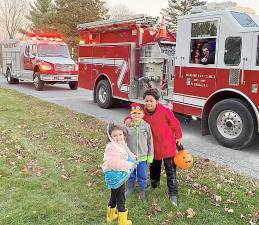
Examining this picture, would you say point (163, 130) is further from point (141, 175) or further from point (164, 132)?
point (141, 175)

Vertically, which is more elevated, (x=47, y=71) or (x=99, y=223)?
(x=47, y=71)

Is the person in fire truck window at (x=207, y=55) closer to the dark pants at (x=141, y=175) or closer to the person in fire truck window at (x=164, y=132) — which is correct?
the person in fire truck window at (x=164, y=132)

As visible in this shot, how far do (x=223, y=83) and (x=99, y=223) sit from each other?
443cm

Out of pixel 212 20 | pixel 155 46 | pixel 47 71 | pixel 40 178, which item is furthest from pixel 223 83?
pixel 47 71

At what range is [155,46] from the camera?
10328mm

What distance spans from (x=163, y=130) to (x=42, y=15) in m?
47.6

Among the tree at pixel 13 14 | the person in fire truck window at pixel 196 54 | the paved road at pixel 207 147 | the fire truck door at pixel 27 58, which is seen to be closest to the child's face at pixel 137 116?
the paved road at pixel 207 147

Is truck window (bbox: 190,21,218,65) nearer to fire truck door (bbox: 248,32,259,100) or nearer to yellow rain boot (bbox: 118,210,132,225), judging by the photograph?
fire truck door (bbox: 248,32,259,100)

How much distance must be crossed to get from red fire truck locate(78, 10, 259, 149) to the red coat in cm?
308

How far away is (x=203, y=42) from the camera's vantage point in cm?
813

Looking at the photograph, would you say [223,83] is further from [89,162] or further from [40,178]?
[40,178]

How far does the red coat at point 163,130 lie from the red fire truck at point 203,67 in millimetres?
3083

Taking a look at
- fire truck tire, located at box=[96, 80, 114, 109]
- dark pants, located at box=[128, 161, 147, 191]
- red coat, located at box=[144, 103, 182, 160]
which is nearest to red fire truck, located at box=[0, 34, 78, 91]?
fire truck tire, located at box=[96, 80, 114, 109]

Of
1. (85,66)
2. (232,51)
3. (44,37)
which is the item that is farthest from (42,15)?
(232,51)
